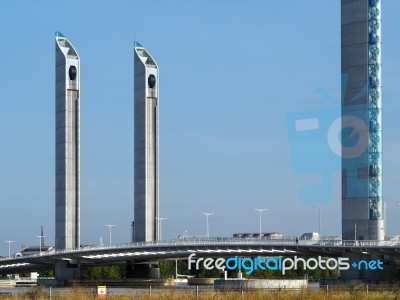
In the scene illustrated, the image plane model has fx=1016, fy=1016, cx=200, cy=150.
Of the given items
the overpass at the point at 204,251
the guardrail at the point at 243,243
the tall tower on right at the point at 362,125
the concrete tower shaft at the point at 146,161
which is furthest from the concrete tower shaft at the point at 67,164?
the tall tower on right at the point at 362,125

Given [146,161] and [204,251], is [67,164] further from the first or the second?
[204,251]

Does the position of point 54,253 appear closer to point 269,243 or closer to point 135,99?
point 135,99

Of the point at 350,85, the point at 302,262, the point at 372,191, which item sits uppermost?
the point at 350,85

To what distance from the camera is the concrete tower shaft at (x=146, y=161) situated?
418 feet

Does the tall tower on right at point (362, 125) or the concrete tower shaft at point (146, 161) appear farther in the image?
the concrete tower shaft at point (146, 161)

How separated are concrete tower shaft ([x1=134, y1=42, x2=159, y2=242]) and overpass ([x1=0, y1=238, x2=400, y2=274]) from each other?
5.96 meters

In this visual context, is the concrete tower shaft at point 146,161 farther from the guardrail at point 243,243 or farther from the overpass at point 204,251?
the guardrail at point 243,243

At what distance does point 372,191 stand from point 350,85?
11.1m

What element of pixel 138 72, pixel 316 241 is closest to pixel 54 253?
pixel 138 72

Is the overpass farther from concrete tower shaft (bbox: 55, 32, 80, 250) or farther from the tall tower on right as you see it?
concrete tower shaft (bbox: 55, 32, 80, 250)

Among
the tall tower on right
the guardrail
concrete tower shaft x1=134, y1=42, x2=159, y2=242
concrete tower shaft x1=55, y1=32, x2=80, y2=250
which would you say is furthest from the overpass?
concrete tower shaft x1=134, y1=42, x2=159, y2=242

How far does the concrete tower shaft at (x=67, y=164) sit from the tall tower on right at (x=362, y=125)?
39398mm

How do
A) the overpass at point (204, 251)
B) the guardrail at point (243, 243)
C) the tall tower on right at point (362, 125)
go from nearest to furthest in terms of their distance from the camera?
the guardrail at point (243, 243) < the overpass at point (204, 251) < the tall tower on right at point (362, 125)

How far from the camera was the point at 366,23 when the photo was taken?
10288 centimetres
